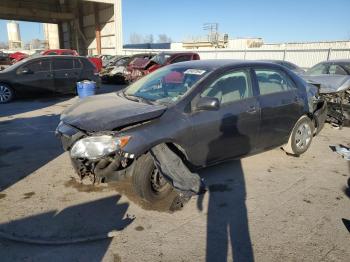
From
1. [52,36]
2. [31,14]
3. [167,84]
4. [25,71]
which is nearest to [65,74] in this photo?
[25,71]

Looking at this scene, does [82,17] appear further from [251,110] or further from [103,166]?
[103,166]

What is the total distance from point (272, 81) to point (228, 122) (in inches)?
53.0

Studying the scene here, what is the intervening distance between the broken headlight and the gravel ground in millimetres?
723

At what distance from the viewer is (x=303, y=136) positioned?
18.9 feet

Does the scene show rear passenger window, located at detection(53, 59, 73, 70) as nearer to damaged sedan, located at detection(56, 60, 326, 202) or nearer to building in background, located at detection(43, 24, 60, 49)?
damaged sedan, located at detection(56, 60, 326, 202)

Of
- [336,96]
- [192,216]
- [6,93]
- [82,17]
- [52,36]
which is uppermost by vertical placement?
[82,17]

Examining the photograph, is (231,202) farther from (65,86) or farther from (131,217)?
(65,86)

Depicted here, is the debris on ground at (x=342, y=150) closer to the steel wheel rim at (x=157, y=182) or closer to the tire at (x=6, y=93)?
the steel wheel rim at (x=157, y=182)

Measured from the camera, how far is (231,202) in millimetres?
4008

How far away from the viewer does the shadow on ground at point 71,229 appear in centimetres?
298

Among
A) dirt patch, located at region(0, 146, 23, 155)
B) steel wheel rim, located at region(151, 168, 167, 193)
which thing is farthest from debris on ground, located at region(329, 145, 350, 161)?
dirt patch, located at region(0, 146, 23, 155)

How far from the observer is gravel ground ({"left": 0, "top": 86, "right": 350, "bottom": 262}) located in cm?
306

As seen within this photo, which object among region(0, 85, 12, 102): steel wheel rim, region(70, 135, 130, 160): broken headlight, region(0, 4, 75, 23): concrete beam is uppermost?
region(0, 4, 75, 23): concrete beam

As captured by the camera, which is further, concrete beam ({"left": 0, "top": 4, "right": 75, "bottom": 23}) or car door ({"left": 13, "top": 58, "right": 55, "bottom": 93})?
concrete beam ({"left": 0, "top": 4, "right": 75, "bottom": 23})
